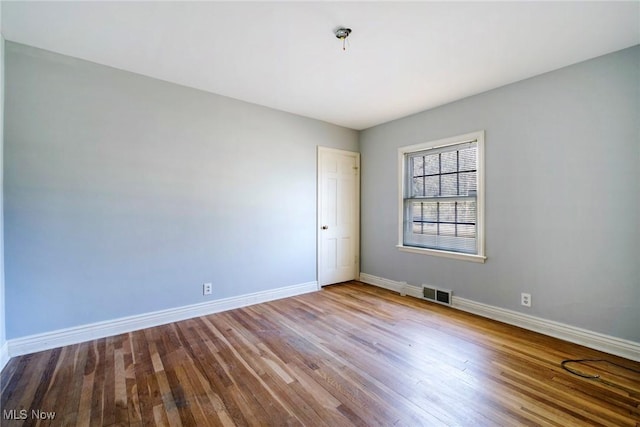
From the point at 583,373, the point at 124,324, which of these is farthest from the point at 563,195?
the point at 124,324

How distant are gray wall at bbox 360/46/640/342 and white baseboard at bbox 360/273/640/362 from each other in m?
0.05

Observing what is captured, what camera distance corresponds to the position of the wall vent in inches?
139

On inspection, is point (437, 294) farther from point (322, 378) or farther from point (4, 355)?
point (4, 355)

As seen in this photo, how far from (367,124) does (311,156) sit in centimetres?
109

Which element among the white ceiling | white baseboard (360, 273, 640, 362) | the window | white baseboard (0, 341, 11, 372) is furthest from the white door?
white baseboard (0, 341, 11, 372)

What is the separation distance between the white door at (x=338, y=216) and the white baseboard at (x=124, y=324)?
933mm

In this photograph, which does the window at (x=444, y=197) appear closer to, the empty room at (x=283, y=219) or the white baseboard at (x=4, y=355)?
the empty room at (x=283, y=219)

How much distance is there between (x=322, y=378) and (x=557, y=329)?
92.9 inches

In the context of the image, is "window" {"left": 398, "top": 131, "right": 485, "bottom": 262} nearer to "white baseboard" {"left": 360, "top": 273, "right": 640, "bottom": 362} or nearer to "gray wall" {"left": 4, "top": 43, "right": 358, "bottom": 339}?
"white baseboard" {"left": 360, "top": 273, "right": 640, "bottom": 362}

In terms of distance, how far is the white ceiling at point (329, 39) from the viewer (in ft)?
6.31

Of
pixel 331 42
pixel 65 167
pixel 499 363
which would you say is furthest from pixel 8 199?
pixel 499 363

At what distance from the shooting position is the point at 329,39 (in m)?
2.26

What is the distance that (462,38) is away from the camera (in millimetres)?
2213

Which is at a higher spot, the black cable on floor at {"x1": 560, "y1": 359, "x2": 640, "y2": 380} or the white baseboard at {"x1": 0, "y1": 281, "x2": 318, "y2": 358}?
the white baseboard at {"x1": 0, "y1": 281, "x2": 318, "y2": 358}
